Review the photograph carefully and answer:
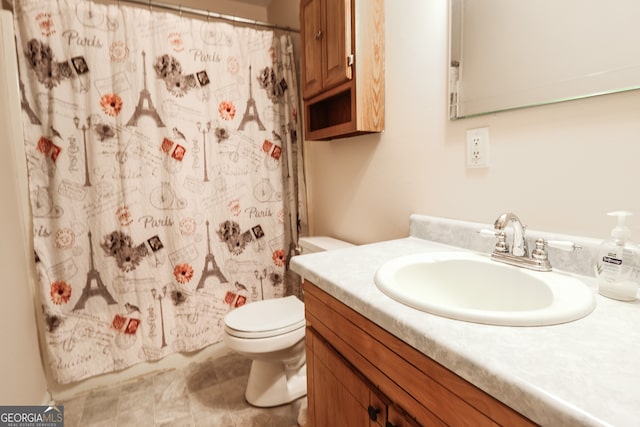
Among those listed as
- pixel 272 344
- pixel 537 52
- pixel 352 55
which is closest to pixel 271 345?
pixel 272 344

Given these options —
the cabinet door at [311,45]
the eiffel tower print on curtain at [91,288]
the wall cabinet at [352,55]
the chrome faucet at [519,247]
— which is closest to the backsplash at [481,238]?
the chrome faucet at [519,247]

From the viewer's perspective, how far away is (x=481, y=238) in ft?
3.04

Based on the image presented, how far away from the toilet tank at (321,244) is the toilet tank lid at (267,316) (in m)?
0.29

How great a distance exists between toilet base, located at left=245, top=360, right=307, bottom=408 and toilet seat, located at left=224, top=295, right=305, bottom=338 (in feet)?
0.71

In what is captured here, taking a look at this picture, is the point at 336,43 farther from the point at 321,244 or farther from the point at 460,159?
the point at 321,244

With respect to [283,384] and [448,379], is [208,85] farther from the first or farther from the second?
[448,379]

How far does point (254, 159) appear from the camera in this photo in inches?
73.0

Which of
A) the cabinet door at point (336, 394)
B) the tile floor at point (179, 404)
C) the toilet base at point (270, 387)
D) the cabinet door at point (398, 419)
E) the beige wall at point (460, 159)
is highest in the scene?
the beige wall at point (460, 159)

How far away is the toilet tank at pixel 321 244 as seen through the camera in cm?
157

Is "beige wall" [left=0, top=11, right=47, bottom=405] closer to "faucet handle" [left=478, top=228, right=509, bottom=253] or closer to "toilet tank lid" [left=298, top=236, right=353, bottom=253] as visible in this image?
"toilet tank lid" [left=298, top=236, right=353, bottom=253]

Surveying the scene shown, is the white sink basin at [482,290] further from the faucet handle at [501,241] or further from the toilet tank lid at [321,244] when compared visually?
the toilet tank lid at [321,244]

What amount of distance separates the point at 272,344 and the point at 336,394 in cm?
62

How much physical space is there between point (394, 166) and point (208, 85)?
1.14 m

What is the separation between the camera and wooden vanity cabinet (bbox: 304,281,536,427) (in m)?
0.46
